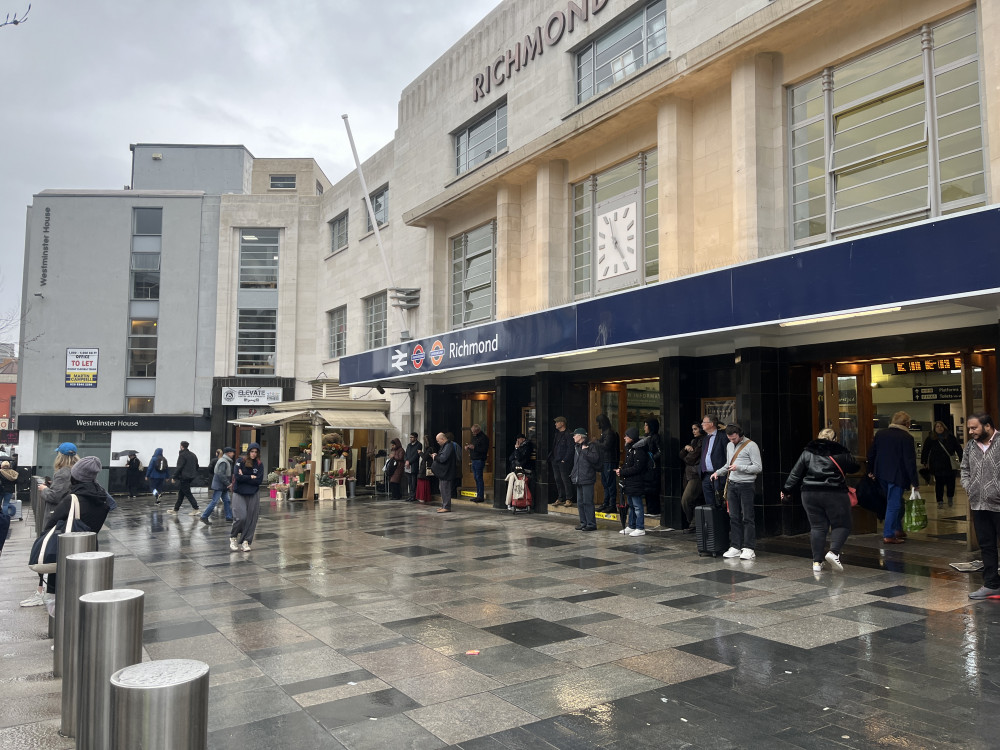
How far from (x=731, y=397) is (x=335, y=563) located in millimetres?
6952

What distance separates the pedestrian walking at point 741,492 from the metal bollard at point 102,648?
299 inches

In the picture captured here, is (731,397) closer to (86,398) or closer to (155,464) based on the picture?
(155,464)

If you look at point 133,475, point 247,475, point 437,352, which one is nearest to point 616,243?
point 437,352

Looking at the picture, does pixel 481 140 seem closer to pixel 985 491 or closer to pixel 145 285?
pixel 985 491

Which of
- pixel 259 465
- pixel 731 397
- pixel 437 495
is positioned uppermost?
pixel 731 397

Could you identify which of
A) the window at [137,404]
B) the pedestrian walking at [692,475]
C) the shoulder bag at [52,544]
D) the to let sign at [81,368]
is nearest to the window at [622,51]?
the pedestrian walking at [692,475]

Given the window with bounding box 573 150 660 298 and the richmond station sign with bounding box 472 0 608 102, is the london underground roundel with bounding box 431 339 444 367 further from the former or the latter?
the richmond station sign with bounding box 472 0 608 102

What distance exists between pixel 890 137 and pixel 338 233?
2320 cm

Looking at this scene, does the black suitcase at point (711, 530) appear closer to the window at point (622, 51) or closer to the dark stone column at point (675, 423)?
the dark stone column at point (675, 423)

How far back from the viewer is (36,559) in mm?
7316

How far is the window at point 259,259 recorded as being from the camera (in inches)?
1307

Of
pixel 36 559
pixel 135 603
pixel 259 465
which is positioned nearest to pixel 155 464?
pixel 259 465

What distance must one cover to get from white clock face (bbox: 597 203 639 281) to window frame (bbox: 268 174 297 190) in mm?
29699

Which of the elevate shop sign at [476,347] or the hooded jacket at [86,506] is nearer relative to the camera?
the hooded jacket at [86,506]
